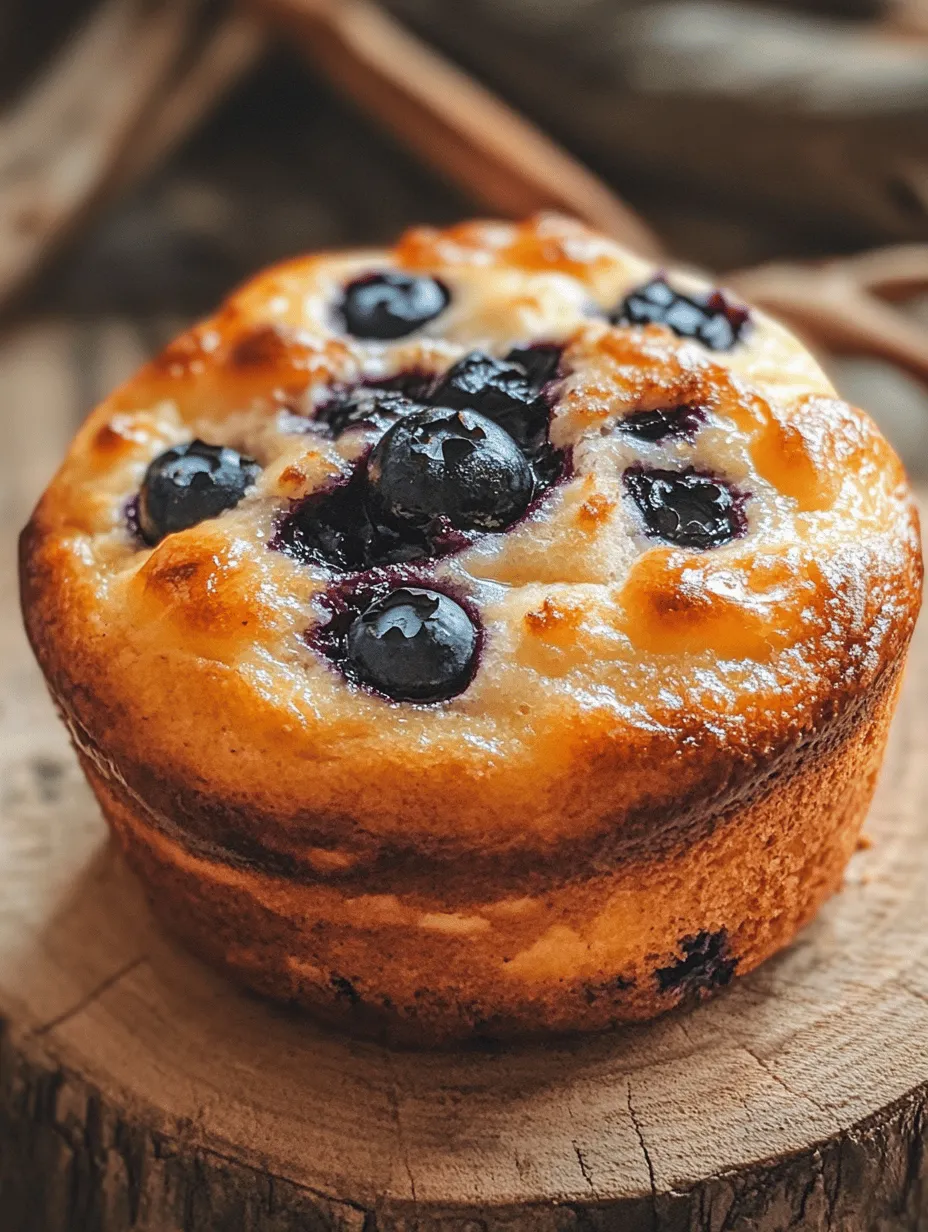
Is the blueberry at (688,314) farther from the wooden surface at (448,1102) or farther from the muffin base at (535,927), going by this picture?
the wooden surface at (448,1102)

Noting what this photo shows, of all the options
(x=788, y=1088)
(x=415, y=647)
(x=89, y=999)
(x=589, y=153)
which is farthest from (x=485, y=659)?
(x=589, y=153)

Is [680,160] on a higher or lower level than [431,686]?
lower

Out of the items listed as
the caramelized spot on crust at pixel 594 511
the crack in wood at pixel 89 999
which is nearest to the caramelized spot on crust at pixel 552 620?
the caramelized spot on crust at pixel 594 511

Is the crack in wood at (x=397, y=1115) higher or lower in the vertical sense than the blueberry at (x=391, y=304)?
lower

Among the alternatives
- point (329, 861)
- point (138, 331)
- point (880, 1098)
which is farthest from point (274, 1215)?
point (138, 331)

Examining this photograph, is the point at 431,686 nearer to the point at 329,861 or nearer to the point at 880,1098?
the point at 329,861
